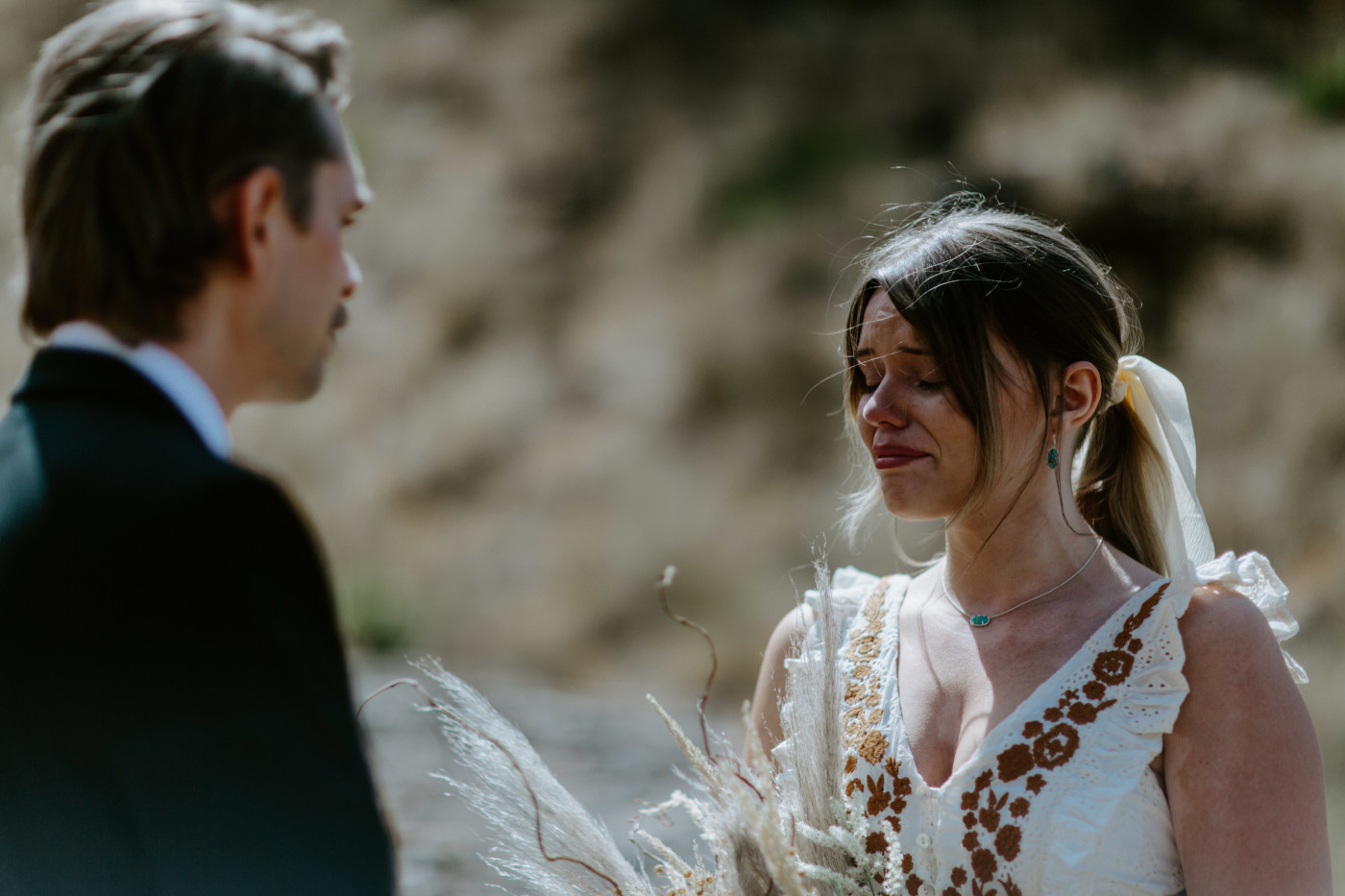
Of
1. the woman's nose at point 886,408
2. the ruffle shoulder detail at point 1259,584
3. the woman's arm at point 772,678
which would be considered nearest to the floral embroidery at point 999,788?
the ruffle shoulder detail at point 1259,584

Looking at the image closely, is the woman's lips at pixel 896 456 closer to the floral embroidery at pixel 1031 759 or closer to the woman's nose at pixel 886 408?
the woman's nose at pixel 886 408

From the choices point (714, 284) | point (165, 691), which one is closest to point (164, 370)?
point (165, 691)

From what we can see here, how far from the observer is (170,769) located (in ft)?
2.91

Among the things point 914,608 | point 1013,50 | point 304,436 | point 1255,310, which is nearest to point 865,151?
point 1013,50

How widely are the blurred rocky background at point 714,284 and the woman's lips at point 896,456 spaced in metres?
3.43

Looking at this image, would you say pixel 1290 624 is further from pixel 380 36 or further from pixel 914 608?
pixel 380 36

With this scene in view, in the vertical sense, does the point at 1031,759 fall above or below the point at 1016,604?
below

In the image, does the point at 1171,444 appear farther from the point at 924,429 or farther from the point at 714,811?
the point at 714,811

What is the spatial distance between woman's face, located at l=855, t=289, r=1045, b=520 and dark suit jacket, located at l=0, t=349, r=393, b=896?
1.14 m

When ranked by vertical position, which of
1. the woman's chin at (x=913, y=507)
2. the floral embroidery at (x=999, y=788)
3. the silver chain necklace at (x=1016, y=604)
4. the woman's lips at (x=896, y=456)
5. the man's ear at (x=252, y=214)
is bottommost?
the floral embroidery at (x=999, y=788)

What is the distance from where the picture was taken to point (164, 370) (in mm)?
1003

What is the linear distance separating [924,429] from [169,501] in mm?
1257

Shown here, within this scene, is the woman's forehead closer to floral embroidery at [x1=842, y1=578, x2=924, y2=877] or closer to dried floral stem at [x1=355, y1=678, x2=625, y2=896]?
floral embroidery at [x1=842, y1=578, x2=924, y2=877]

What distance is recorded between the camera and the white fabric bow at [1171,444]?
1.94 meters
